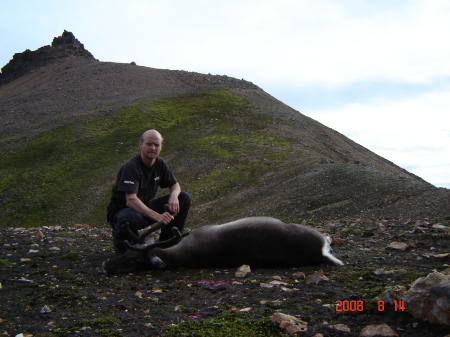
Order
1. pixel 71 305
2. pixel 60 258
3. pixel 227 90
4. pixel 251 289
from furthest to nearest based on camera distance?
pixel 227 90 < pixel 60 258 < pixel 251 289 < pixel 71 305

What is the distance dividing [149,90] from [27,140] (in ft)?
66.1

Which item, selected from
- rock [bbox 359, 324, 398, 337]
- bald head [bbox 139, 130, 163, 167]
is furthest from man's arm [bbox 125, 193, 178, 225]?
rock [bbox 359, 324, 398, 337]

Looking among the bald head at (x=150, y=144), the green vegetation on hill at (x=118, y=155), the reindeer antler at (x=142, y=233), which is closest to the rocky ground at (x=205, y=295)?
the reindeer antler at (x=142, y=233)

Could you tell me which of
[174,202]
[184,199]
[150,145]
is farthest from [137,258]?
[150,145]

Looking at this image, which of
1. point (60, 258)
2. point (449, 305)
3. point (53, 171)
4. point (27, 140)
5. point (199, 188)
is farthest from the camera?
point (27, 140)

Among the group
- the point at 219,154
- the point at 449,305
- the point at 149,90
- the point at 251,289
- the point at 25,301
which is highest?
the point at 149,90

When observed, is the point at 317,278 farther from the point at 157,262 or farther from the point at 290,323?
the point at 157,262

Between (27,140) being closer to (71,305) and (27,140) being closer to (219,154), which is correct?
(219,154)

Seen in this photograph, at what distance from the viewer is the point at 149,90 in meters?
59.8

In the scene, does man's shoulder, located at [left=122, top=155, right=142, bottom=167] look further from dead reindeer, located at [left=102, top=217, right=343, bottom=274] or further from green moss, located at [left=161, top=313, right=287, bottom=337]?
green moss, located at [left=161, top=313, right=287, bottom=337]

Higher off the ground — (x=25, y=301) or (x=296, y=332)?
(x=296, y=332)

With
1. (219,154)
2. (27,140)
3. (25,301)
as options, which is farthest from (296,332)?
(27,140)

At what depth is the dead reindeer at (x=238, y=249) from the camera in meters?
7.48

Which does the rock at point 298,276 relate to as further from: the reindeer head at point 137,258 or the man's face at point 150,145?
the man's face at point 150,145
